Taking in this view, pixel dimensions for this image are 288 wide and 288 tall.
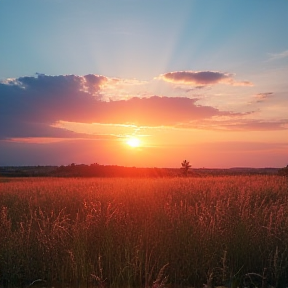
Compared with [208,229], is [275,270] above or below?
below

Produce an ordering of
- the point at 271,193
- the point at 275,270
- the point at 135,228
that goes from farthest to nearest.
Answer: the point at 271,193 → the point at 135,228 → the point at 275,270

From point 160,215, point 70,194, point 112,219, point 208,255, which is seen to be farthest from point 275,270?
point 70,194

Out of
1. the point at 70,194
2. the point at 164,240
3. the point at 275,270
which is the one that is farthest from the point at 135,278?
the point at 70,194

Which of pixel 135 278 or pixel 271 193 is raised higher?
pixel 271 193

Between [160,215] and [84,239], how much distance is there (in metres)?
1.52

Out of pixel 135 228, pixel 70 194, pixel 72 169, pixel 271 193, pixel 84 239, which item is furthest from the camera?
pixel 72 169

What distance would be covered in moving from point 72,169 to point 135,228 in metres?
66.6

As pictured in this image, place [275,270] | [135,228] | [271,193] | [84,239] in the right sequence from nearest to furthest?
1. [275,270]
2. [84,239]
3. [135,228]
4. [271,193]

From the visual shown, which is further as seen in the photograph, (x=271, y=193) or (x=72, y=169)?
(x=72, y=169)

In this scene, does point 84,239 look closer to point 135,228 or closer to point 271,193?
point 135,228

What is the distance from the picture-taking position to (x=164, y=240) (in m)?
6.57

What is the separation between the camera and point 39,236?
6.59 metres

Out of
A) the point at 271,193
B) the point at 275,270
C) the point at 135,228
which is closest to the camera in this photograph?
the point at 275,270

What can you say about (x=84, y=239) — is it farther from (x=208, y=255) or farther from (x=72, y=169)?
(x=72, y=169)
